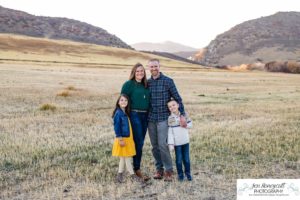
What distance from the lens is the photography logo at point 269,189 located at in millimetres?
6484

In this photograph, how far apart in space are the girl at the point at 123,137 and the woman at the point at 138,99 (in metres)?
0.11

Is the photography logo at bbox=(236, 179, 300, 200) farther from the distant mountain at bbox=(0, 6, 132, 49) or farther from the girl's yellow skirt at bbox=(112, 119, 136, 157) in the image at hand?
the distant mountain at bbox=(0, 6, 132, 49)

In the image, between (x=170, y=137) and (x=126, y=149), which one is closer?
(x=170, y=137)

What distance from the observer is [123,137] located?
8.37 metres

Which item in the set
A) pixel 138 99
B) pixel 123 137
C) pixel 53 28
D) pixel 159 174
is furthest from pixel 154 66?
pixel 53 28

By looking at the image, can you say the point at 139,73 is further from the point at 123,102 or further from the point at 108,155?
the point at 108,155

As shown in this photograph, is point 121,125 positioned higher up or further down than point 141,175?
higher up

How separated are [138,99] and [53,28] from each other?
18237cm

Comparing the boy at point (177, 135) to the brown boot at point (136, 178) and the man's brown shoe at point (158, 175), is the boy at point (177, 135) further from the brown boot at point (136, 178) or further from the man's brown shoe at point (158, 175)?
the brown boot at point (136, 178)

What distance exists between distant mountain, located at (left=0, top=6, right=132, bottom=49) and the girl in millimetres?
164101

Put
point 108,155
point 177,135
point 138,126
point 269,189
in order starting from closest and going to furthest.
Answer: point 269,189
point 177,135
point 138,126
point 108,155

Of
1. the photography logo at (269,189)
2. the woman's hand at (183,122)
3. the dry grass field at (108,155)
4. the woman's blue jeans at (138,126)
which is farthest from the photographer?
the woman's blue jeans at (138,126)

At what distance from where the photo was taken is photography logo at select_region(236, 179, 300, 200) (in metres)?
6.48

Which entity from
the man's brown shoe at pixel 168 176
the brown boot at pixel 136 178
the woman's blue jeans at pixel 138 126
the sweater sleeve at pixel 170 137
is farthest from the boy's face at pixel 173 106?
the brown boot at pixel 136 178
